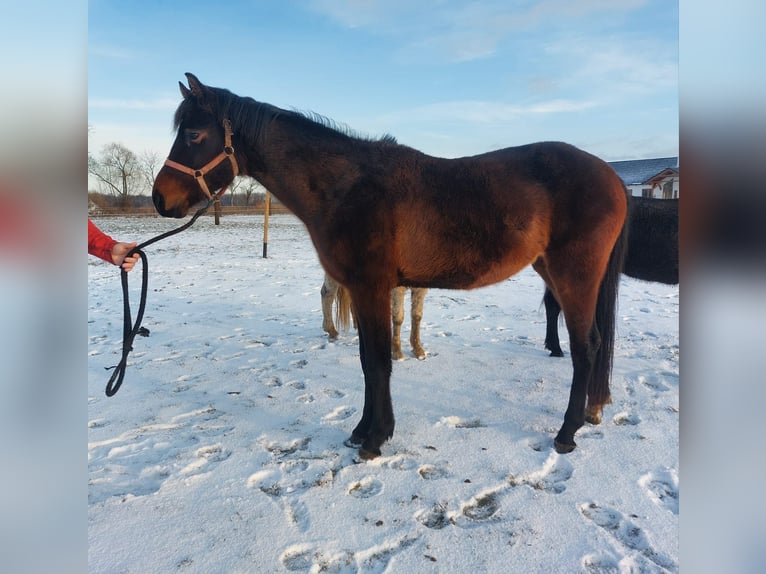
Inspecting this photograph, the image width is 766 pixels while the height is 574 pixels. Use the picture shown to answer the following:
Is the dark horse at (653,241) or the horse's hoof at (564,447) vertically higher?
the dark horse at (653,241)

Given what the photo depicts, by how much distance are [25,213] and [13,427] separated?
346mm

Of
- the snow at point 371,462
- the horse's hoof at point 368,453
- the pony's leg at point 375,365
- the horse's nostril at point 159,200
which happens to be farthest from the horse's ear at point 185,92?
the horse's hoof at point 368,453

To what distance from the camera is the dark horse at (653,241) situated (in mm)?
4242

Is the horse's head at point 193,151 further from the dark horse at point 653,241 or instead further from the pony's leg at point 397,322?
the dark horse at point 653,241

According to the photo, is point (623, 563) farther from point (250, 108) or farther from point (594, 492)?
point (250, 108)

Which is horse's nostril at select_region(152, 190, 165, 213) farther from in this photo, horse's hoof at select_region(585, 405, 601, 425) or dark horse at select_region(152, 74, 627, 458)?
horse's hoof at select_region(585, 405, 601, 425)

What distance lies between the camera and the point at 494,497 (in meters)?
2.25

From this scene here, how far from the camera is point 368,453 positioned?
2.67 meters

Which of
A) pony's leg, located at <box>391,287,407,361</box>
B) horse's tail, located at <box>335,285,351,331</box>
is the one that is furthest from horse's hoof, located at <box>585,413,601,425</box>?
horse's tail, located at <box>335,285,351,331</box>

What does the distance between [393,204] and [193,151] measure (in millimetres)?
1388

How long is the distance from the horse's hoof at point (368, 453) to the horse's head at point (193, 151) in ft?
6.68

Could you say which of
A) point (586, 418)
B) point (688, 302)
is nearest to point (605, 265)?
point (586, 418)

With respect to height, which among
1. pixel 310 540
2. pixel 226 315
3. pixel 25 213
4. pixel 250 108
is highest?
pixel 250 108

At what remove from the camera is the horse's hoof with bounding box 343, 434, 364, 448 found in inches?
110
